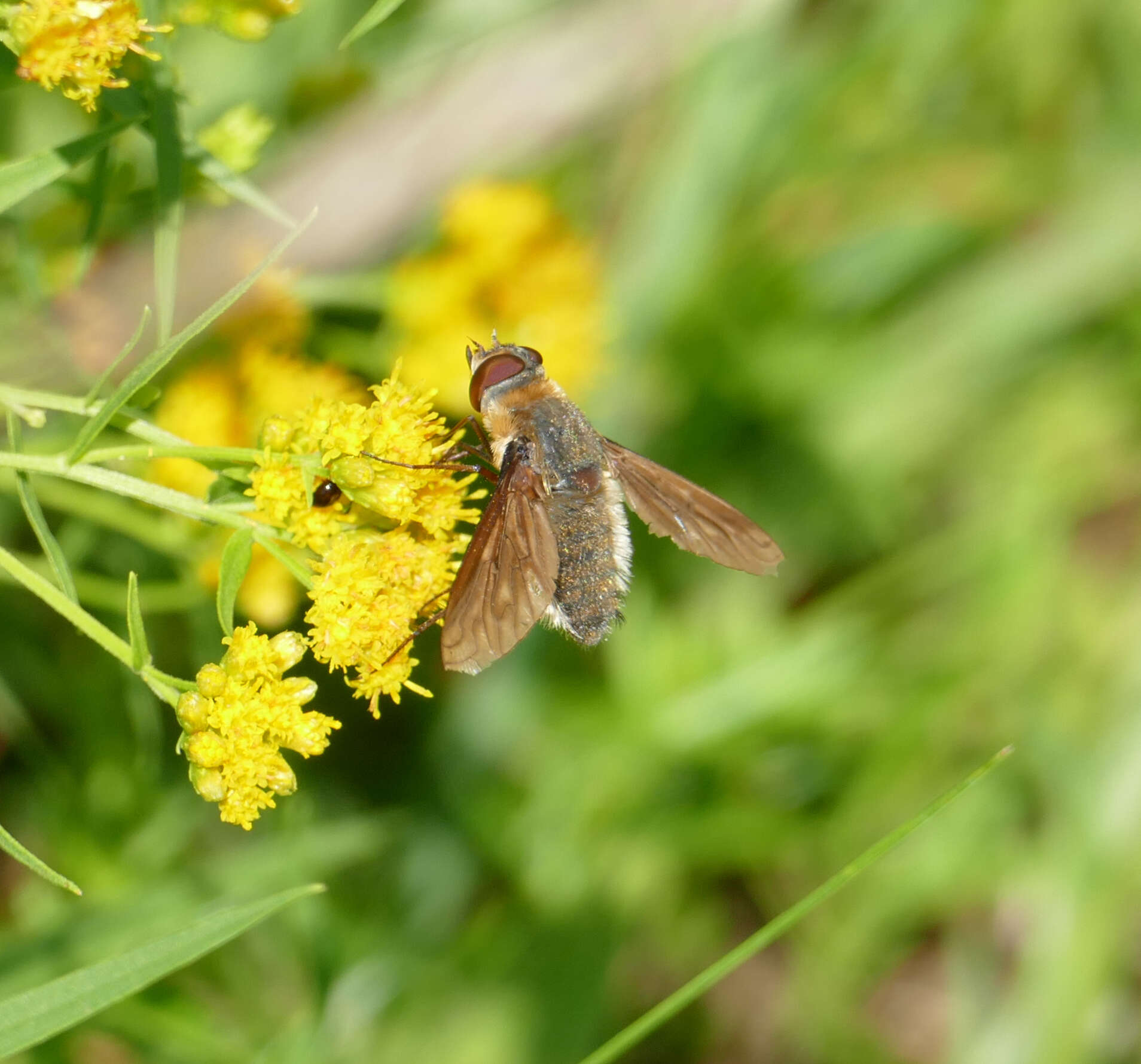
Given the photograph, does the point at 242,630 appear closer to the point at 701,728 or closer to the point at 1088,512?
the point at 701,728

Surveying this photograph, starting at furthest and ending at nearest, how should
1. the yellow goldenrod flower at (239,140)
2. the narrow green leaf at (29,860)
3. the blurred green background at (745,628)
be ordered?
the blurred green background at (745,628) → the yellow goldenrod flower at (239,140) → the narrow green leaf at (29,860)

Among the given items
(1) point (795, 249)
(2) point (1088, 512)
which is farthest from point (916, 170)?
(2) point (1088, 512)

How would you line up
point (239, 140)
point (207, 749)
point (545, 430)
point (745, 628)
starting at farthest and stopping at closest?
point (745, 628)
point (545, 430)
point (239, 140)
point (207, 749)

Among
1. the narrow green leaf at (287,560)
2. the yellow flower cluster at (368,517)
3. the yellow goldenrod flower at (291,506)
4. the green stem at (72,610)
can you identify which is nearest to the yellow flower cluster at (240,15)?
the yellow flower cluster at (368,517)

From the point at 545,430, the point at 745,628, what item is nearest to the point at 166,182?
the point at 545,430

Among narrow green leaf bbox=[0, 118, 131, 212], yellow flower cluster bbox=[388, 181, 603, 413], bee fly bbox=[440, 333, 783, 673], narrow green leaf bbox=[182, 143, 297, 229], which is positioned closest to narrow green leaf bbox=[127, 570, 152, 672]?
bee fly bbox=[440, 333, 783, 673]

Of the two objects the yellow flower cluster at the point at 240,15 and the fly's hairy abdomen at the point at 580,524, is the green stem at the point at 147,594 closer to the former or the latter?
the fly's hairy abdomen at the point at 580,524

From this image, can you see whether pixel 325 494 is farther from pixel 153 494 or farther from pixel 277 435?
pixel 153 494
